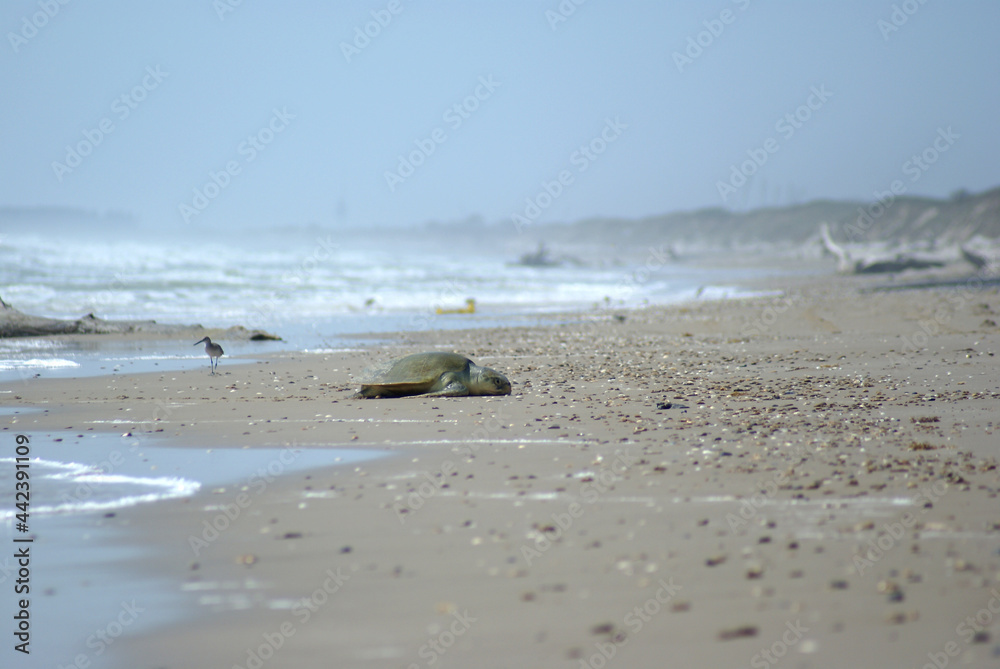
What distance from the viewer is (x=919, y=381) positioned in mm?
8531

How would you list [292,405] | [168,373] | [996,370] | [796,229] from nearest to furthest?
[292,405], [996,370], [168,373], [796,229]

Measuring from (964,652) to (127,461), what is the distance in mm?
5461

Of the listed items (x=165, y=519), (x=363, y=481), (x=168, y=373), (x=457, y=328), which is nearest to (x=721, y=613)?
(x=363, y=481)

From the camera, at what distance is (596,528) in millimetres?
4168

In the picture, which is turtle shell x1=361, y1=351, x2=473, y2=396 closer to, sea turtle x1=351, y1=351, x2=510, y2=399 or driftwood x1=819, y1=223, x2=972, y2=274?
sea turtle x1=351, y1=351, x2=510, y2=399

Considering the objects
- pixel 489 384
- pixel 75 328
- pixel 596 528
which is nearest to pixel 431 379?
pixel 489 384

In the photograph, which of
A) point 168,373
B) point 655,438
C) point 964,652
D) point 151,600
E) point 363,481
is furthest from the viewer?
point 168,373

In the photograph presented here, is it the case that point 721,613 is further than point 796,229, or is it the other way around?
point 796,229

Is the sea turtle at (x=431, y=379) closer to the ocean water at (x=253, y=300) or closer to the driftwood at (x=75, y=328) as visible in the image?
the ocean water at (x=253, y=300)

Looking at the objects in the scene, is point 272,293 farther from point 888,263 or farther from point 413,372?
point 888,263

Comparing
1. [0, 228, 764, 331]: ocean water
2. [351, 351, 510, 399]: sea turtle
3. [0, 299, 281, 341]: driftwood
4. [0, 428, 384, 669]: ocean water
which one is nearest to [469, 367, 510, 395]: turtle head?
[351, 351, 510, 399]: sea turtle

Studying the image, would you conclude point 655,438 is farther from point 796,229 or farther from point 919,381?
point 796,229

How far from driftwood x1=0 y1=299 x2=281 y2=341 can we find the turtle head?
25.5ft

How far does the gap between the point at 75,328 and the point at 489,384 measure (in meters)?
10.8
